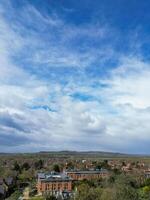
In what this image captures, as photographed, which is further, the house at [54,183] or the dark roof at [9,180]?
the house at [54,183]

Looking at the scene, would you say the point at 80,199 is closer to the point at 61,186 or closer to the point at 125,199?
the point at 125,199

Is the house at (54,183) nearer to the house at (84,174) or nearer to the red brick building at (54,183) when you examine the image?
the red brick building at (54,183)

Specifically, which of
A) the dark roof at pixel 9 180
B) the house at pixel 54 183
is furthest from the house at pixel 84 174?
the dark roof at pixel 9 180

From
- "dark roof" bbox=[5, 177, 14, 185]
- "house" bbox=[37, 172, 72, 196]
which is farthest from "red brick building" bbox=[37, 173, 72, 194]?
"dark roof" bbox=[5, 177, 14, 185]

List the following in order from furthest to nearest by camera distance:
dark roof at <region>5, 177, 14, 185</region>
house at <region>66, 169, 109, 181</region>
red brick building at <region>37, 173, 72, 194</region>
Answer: house at <region>66, 169, 109, 181</region>, red brick building at <region>37, 173, 72, 194</region>, dark roof at <region>5, 177, 14, 185</region>

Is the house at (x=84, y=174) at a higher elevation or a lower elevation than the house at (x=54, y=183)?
higher

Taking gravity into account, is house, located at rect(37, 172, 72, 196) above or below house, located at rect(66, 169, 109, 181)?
below

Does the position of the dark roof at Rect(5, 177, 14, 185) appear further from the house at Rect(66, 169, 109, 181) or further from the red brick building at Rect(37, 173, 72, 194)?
the house at Rect(66, 169, 109, 181)

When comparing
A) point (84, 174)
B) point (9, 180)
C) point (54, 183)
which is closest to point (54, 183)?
point (54, 183)

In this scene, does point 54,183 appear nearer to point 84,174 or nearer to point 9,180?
point 9,180

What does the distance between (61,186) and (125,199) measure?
49008mm

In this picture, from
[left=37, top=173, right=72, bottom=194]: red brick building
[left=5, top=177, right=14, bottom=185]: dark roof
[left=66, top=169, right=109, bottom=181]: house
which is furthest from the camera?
[left=66, top=169, right=109, bottom=181]: house

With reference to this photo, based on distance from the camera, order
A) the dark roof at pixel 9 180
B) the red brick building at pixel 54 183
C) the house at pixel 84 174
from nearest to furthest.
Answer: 1. the dark roof at pixel 9 180
2. the red brick building at pixel 54 183
3. the house at pixel 84 174

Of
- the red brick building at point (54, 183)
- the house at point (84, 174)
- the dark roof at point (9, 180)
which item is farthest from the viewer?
the house at point (84, 174)
